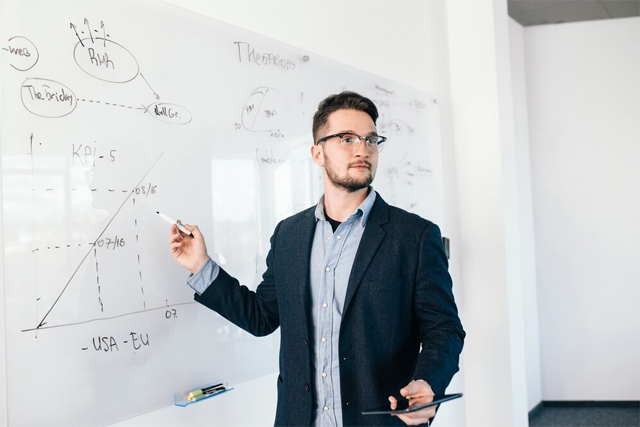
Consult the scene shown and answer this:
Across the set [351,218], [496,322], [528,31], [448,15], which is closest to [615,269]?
[496,322]

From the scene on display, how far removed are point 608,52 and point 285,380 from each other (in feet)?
12.2

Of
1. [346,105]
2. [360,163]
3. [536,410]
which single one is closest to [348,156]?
[360,163]

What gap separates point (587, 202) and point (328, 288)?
10.4 ft

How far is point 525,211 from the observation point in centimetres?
391

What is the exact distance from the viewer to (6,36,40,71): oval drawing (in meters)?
1.23

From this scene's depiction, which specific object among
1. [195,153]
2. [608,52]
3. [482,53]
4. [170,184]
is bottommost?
Result: [170,184]

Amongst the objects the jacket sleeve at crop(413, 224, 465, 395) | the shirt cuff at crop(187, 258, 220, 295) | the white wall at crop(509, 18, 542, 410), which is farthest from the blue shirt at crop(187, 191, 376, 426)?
the white wall at crop(509, 18, 542, 410)

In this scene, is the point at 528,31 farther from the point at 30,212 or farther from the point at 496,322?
the point at 30,212

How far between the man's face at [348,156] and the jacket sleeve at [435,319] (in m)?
0.26

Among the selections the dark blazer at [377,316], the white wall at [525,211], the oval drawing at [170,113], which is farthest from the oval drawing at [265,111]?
the white wall at [525,211]

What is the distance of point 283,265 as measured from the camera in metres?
1.60

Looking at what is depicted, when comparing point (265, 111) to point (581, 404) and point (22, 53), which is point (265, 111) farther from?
point (581, 404)

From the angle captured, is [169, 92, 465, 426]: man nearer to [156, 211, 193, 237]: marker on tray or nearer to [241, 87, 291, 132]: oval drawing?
[156, 211, 193, 237]: marker on tray

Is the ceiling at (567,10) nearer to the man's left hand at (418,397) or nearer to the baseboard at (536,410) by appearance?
the baseboard at (536,410)
